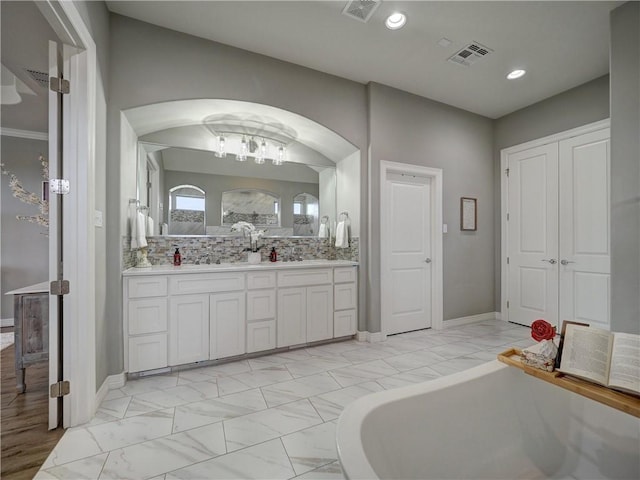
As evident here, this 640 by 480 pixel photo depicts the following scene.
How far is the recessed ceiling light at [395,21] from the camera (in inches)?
90.4

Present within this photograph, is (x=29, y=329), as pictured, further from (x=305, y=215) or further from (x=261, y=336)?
(x=305, y=215)

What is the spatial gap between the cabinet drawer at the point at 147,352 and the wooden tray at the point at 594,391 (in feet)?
8.41

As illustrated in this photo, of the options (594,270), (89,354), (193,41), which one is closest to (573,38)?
(594,270)

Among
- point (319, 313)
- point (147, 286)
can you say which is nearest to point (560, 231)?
point (319, 313)

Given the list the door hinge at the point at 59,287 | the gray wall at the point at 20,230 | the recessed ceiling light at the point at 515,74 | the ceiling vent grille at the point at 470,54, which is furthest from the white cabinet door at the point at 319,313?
the gray wall at the point at 20,230

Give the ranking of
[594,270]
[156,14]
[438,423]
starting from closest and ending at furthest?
[438,423] → [156,14] → [594,270]

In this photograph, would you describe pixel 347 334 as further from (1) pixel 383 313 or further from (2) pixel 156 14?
(2) pixel 156 14

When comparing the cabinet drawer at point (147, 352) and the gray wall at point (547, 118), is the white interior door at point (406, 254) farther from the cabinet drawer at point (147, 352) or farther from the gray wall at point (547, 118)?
the cabinet drawer at point (147, 352)

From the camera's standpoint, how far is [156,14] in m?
2.28

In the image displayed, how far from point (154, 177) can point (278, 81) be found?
1.66m

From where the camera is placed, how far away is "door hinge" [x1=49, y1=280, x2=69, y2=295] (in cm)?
171

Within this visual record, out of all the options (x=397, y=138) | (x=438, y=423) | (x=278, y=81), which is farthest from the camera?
(x=397, y=138)

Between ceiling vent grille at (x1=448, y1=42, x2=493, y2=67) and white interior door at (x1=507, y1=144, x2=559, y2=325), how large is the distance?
1692mm

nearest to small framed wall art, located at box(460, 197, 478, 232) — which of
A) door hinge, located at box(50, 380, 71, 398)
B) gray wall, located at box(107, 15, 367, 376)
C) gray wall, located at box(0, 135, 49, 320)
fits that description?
gray wall, located at box(107, 15, 367, 376)
